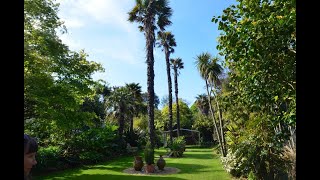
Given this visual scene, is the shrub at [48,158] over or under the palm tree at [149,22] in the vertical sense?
under

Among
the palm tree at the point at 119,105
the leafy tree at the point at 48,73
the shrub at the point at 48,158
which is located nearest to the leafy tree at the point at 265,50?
the leafy tree at the point at 48,73

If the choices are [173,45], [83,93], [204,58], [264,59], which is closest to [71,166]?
[83,93]

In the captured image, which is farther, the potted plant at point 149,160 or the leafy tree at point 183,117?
the leafy tree at point 183,117

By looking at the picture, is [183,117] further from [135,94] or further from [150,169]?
[150,169]

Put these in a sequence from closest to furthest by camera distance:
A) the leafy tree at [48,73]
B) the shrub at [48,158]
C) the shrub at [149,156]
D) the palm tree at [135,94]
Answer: the leafy tree at [48,73] < the shrub at [48,158] < the shrub at [149,156] < the palm tree at [135,94]

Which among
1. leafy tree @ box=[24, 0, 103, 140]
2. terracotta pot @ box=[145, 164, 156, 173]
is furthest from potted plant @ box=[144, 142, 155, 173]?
leafy tree @ box=[24, 0, 103, 140]

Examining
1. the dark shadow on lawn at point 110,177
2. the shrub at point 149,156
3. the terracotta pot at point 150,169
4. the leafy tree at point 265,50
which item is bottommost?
the dark shadow on lawn at point 110,177

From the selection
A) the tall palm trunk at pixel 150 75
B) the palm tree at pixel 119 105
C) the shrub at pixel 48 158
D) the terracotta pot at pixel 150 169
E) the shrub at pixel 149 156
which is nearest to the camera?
the shrub at pixel 48 158

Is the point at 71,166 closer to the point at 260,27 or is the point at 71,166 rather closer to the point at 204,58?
the point at 204,58

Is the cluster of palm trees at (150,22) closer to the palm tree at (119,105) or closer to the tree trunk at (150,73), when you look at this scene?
the tree trunk at (150,73)
